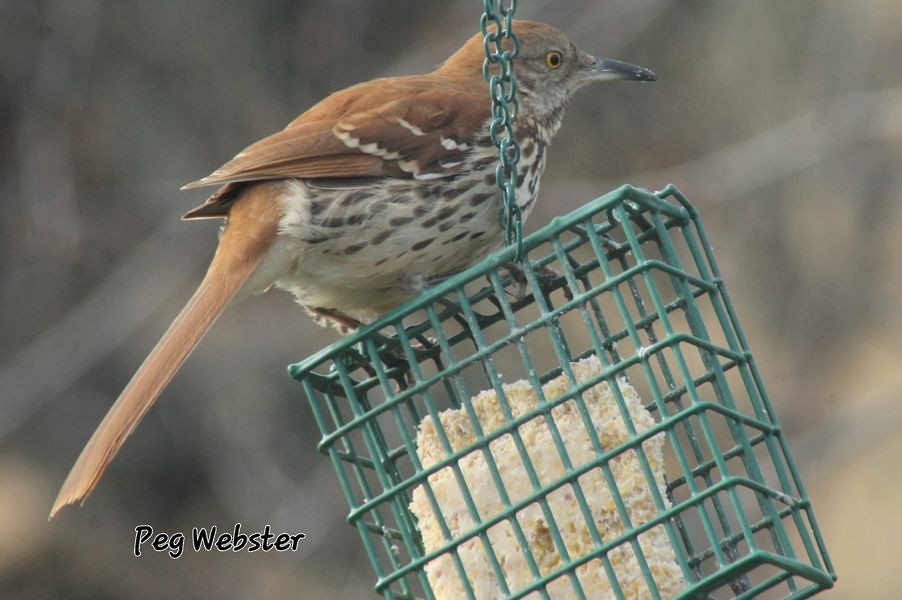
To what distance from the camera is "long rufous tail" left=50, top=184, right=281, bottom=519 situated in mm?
3193

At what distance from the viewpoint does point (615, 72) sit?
4.61 m

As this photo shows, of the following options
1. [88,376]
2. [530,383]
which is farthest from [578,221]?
[88,376]

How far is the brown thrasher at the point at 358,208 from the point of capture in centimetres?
377

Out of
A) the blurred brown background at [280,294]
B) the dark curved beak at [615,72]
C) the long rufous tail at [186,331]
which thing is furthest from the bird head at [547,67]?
the blurred brown background at [280,294]

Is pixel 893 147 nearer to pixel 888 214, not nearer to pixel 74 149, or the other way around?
pixel 888 214

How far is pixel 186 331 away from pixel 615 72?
5.90ft

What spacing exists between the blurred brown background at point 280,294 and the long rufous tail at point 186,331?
10.2 feet

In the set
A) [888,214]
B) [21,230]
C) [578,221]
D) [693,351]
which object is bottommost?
[578,221]

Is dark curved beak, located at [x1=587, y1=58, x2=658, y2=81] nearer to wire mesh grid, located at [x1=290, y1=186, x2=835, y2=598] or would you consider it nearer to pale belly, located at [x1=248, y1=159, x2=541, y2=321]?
pale belly, located at [x1=248, y1=159, x2=541, y2=321]

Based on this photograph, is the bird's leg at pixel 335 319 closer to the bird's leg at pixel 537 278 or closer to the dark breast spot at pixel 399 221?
the dark breast spot at pixel 399 221

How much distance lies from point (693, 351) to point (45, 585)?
3.32 m

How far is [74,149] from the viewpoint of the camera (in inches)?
280

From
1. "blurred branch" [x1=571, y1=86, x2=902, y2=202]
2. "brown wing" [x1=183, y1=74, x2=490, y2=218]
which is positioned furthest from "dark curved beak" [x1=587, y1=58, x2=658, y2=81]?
"blurred branch" [x1=571, y1=86, x2=902, y2=202]

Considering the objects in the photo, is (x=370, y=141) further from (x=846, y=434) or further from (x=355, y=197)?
(x=846, y=434)
